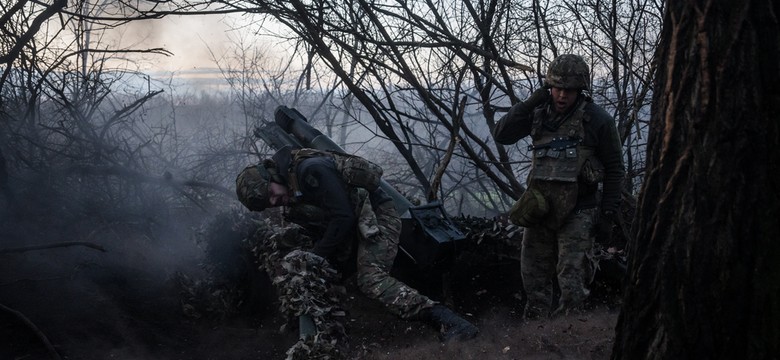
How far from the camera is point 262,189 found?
498cm

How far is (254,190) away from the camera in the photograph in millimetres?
4973

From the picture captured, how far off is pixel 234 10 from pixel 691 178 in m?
4.40

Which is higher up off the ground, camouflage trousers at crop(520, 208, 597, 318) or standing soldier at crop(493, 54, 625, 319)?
standing soldier at crop(493, 54, 625, 319)

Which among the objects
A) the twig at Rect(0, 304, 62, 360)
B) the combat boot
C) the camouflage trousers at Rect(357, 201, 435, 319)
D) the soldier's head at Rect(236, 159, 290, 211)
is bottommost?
the twig at Rect(0, 304, 62, 360)

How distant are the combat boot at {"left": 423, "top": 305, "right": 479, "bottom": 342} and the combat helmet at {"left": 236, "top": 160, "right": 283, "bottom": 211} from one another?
148 cm

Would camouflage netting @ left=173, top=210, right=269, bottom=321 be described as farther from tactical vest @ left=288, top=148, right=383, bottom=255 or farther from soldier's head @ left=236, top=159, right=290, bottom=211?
tactical vest @ left=288, top=148, right=383, bottom=255

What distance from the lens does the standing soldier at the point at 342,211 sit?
4.65m

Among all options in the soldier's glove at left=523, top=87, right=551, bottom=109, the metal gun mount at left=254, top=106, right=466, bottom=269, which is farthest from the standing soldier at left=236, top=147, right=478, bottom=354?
the soldier's glove at left=523, top=87, right=551, bottom=109

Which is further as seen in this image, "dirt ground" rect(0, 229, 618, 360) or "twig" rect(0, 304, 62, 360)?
"dirt ground" rect(0, 229, 618, 360)

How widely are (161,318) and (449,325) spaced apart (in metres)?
2.78

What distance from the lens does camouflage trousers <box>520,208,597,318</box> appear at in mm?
4371

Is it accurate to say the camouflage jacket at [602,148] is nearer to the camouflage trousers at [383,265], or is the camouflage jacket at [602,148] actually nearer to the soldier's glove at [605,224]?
the soldier's glove at [605,224]

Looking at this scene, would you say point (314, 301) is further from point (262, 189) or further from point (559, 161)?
point (559, 161)

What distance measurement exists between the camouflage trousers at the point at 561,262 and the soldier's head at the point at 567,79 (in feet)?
2.31
